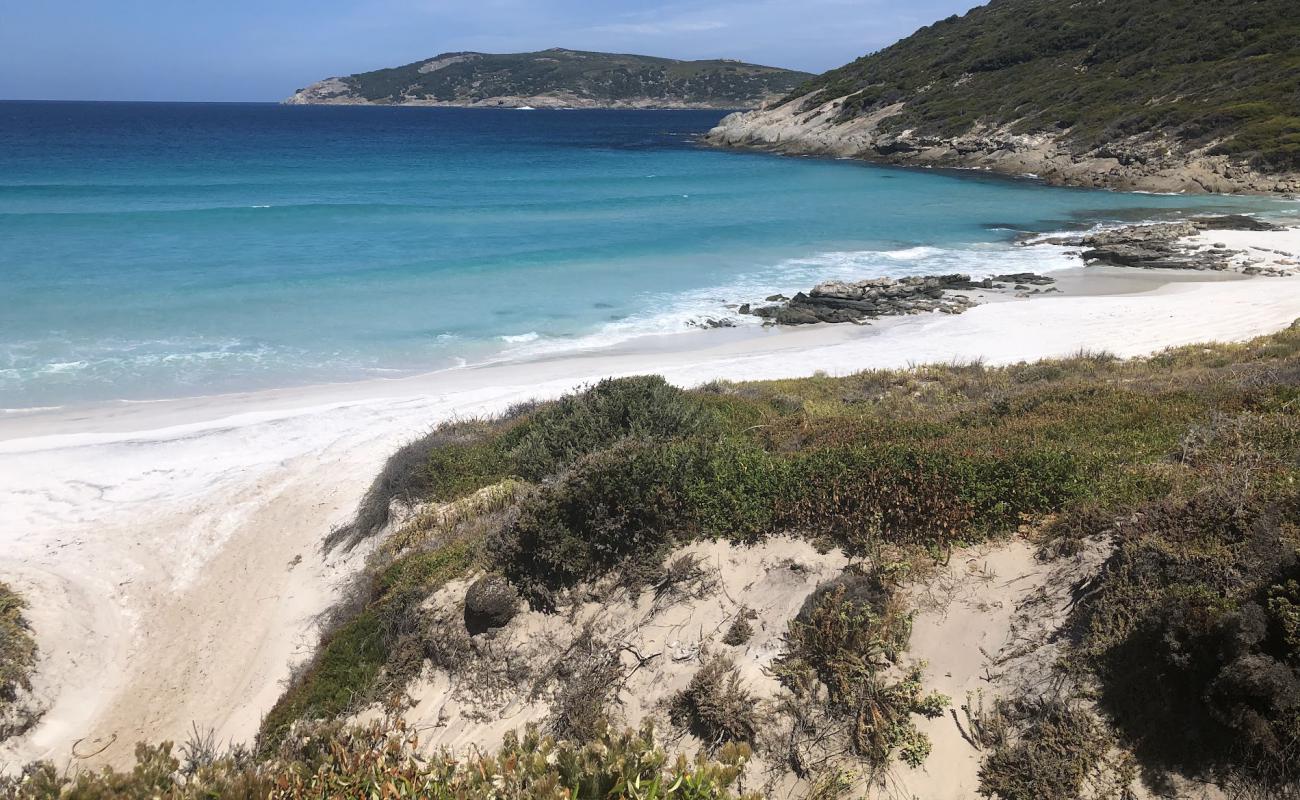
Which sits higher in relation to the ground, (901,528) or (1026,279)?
(901,528)

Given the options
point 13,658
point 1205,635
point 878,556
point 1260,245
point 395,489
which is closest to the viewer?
point 1205,635

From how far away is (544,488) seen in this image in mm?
7629

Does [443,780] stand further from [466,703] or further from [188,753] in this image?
[188,753]

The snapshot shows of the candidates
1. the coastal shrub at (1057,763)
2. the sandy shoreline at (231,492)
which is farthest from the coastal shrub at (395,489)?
the coastal shrub at (1057,763)

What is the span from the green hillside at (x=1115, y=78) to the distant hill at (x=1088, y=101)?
0.48 ft

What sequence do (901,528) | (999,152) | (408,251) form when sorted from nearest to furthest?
(901,528), (408,251), (999,152)

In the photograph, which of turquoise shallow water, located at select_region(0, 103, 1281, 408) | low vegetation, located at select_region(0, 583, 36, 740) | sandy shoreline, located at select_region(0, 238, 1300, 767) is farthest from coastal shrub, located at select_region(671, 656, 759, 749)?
turquoise shallow water, located at select_region(0, 103, 1281, 408)

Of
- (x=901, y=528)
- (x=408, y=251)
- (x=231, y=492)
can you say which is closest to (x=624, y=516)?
(x=901, y=528)

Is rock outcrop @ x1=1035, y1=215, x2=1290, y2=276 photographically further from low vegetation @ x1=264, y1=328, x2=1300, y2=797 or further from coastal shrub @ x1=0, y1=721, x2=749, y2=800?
coastal shrub @ x1=0, y1=721, x2=749, y2=800

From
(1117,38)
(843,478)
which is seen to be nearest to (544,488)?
(843,478)

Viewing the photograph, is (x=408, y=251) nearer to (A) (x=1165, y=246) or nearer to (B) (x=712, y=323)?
(B) (x=712, y=323)

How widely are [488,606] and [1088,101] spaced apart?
72.0 meters

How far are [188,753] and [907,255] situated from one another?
31402mm

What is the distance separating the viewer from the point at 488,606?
250 inches
